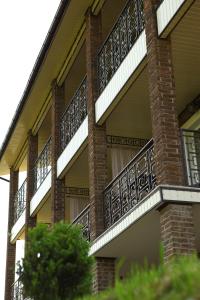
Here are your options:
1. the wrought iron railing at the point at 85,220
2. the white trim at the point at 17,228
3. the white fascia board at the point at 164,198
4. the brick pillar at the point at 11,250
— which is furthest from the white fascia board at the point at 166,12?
the brick pillar at the point at 11,250

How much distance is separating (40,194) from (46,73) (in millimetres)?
4020

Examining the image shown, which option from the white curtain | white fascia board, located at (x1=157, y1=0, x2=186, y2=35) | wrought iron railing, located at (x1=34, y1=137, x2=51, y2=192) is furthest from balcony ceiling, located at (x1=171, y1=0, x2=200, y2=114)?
wrought iron railing, located at (x1=34, y1=137, x2=51, y2=192)

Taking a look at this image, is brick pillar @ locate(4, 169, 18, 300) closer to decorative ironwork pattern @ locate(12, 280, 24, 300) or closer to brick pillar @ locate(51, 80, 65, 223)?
decorative ironwork pattern @ locate(12, 280, 24, 300)

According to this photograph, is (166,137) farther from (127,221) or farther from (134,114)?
(134,114)

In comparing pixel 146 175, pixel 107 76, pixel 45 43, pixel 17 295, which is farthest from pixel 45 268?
pixel 17 295

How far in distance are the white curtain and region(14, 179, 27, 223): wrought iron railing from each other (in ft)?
26.5

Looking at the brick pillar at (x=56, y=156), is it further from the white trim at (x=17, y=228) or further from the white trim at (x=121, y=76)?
the white trim at (x=17, y=228)

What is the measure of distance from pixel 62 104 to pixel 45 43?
2.38 m

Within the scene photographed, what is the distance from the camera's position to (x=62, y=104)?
1759cm

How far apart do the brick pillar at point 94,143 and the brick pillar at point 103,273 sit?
0.59m

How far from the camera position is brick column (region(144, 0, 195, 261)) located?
9062 mm

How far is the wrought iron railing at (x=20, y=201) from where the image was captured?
21708 millimetres

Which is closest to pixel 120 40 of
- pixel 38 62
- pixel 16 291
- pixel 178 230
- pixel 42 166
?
pixel 38 62

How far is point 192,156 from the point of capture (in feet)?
34.8
